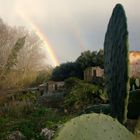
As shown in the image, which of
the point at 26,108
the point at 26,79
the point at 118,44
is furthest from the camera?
the point at 26,79

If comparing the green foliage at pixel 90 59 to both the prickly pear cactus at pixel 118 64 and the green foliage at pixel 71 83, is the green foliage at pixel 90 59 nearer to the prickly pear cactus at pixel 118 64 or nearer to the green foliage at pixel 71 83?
the green foliage at pixel 71 83

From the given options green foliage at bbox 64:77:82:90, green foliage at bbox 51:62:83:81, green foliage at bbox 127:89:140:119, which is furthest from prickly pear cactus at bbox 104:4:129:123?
A: green foliage at bbox 51:62:83:81

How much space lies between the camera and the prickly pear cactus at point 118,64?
2.22 meters

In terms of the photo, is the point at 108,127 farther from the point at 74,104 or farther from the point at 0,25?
the point at 0,25

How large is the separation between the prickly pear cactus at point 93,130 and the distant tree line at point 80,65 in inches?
832

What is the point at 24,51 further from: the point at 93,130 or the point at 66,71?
the point at 93,130

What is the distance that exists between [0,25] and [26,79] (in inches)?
272

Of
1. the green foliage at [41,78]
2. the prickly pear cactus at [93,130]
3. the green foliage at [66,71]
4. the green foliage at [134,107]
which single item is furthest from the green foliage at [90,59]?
the prickly pear cactus at [93,130]

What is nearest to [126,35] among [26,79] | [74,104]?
[74,104]

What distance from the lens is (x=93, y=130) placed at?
2.15m

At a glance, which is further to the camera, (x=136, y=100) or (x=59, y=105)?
(x=59, y=105)

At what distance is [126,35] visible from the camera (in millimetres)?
2172

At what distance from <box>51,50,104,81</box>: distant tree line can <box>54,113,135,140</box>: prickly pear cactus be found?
21122 mm

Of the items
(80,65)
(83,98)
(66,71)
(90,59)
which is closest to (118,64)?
(83,98)
